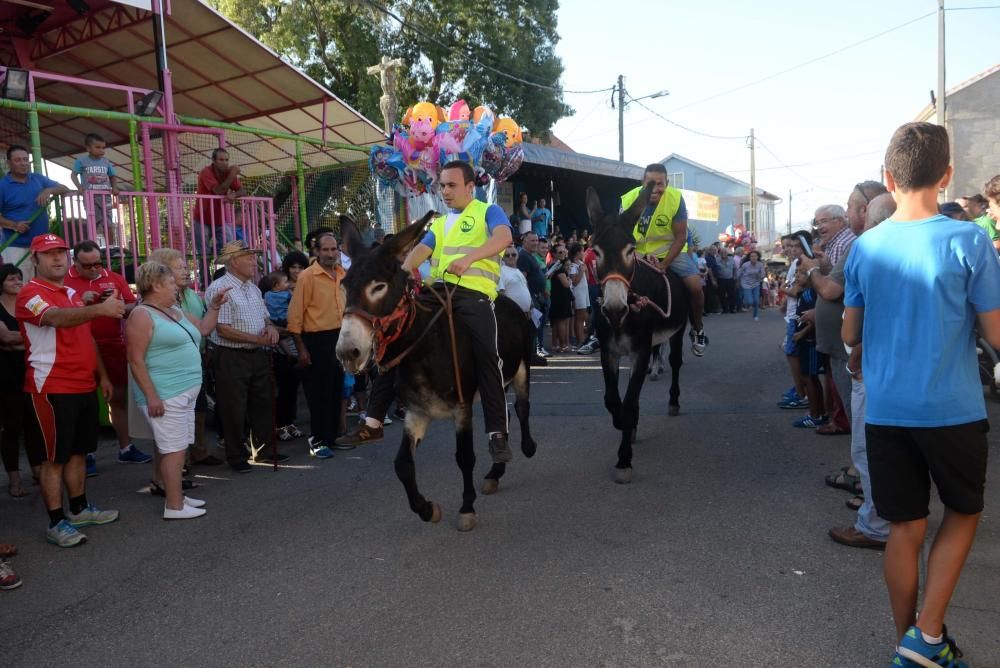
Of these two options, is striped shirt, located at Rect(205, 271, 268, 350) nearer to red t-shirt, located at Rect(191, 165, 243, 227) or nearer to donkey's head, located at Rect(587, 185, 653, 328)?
donkey's head, located at Rect(587, 185, 653, 328)

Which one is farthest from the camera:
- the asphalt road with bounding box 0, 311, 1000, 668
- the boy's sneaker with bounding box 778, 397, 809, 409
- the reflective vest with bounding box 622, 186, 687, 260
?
the boy's sneaker with bounding box 778, 397, 809, 409

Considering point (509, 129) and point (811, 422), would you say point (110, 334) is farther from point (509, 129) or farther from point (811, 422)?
point (509, 129)

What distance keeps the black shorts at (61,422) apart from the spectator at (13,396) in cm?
94

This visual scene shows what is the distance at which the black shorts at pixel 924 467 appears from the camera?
Result: 2.87 metres

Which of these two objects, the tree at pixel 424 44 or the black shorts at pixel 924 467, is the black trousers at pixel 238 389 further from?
the tree at pixel 424 44

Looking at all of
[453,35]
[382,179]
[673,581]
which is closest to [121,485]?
[673,581]

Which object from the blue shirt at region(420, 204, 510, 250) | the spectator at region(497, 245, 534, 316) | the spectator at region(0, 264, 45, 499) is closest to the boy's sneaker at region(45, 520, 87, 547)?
the spectator at region(0, 264, 45, 499)

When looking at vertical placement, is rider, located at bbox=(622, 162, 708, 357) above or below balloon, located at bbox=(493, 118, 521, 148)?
below

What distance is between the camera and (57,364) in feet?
16.8

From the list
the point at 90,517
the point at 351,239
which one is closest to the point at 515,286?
the point at 351,239

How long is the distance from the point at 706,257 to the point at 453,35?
38.3ft

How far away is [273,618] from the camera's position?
3.83m

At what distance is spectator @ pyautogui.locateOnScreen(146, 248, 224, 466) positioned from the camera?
6.09m

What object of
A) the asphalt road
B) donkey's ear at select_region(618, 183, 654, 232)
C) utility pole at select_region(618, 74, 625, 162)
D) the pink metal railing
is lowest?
the asphalt road
